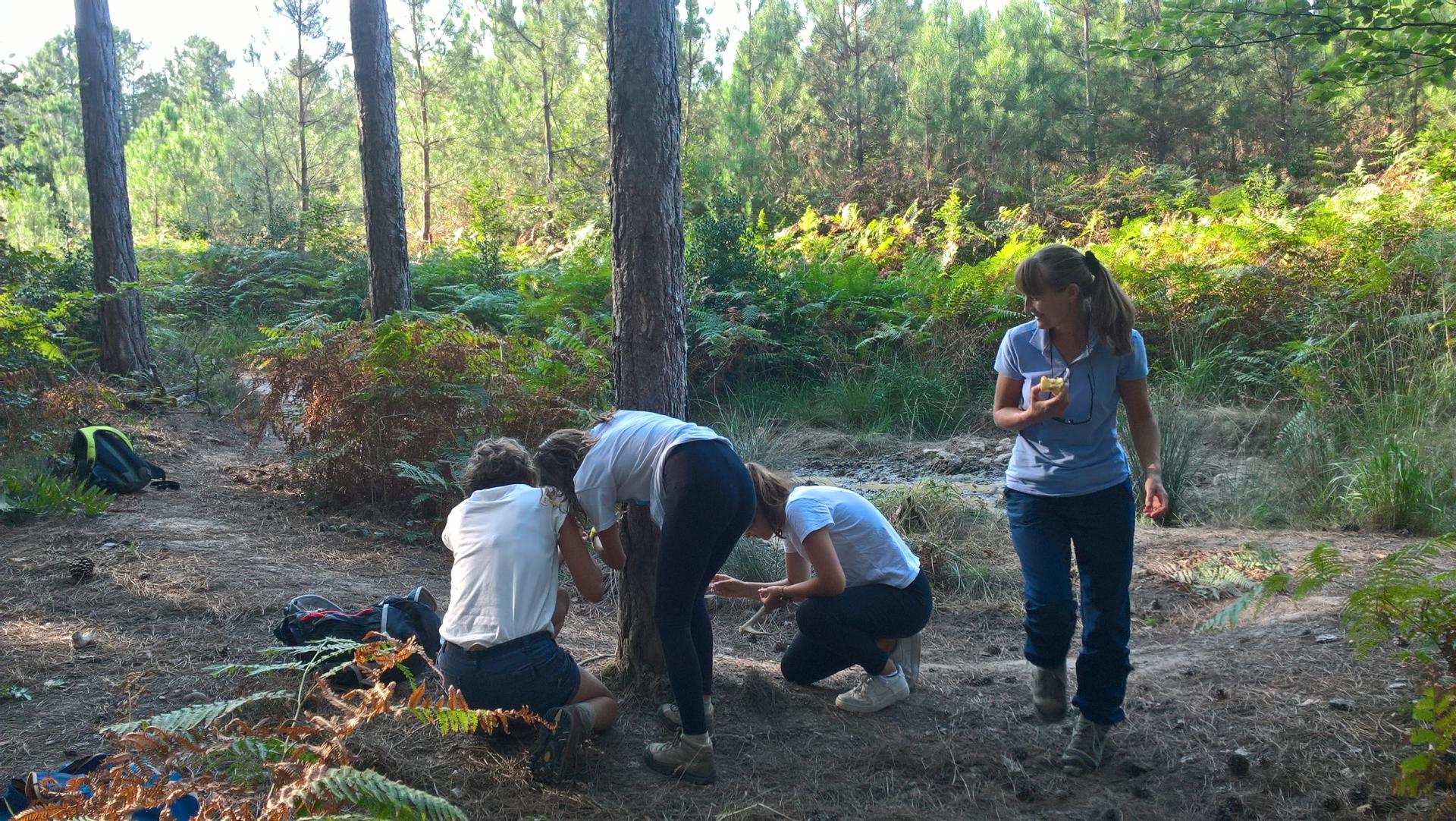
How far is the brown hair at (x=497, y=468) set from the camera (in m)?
3.53

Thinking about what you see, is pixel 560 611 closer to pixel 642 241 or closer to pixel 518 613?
pixel 518 613

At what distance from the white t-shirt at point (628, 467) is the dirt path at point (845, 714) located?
87cm

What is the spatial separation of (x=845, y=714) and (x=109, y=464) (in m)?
6.05

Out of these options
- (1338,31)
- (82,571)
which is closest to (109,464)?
(82,571)

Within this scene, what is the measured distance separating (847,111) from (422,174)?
38.2 feet

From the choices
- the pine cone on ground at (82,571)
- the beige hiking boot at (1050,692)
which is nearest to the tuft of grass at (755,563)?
the beige hiking boot at (1050,692)

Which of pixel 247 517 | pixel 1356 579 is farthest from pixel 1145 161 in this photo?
pixel 247 517

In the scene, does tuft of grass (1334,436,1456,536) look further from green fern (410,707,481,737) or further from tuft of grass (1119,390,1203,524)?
green fern (410,707,481,737)

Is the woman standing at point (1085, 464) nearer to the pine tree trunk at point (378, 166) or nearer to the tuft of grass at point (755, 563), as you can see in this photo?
the tuft of grass at point (755, 563)

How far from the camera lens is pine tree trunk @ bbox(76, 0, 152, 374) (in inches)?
428

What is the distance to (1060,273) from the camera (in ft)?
10.7

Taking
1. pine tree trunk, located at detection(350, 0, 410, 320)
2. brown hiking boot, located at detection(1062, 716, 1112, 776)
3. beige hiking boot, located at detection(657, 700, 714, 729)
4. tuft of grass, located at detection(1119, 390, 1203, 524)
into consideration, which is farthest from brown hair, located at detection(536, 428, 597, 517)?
pine tree trunk, located at detection(350, 0, 410, 320)

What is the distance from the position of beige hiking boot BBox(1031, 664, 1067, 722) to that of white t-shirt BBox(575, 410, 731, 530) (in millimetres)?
1544

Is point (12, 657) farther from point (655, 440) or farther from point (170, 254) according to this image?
point (170, 254)
